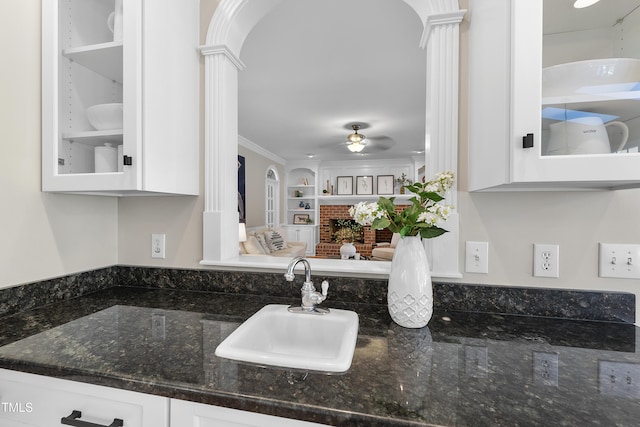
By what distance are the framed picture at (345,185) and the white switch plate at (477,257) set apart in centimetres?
615

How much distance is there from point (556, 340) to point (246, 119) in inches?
159

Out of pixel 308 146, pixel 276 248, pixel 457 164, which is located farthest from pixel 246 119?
pixel 457 164

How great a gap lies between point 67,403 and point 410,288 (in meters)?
0.96

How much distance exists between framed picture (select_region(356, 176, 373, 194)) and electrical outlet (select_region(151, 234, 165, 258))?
19.9 feet

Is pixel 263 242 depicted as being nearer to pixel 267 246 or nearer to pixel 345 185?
pixel 267 246

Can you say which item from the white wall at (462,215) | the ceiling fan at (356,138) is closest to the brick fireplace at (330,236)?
the ceiling fan at (356,138)

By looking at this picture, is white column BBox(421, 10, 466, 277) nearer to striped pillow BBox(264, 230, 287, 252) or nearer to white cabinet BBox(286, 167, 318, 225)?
striped pillow BBox(264, 230, 287, 252)

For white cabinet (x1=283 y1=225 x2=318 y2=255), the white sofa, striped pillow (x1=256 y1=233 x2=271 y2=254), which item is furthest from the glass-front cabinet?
white cabinet (x1=283 y1=225 x2=318 y2=255)

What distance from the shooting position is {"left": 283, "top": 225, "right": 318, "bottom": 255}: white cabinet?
7309 millimetres

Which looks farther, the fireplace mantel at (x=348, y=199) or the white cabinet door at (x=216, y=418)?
the fireplace mantel at (x=348, y=199)

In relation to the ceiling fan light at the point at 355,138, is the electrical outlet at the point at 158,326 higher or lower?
lower

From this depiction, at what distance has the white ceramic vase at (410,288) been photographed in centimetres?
97

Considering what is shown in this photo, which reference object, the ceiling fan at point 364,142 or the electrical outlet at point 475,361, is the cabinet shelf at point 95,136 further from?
the ceiling fan at point 364,142

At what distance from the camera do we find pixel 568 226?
1.05 m
